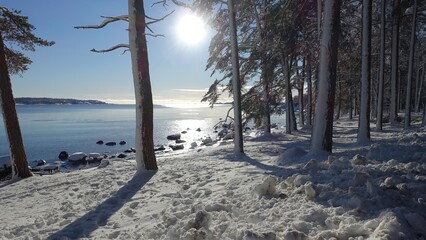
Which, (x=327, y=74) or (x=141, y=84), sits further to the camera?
(x=141, y=84)

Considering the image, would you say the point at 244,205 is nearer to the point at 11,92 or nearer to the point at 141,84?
the point at 141,84

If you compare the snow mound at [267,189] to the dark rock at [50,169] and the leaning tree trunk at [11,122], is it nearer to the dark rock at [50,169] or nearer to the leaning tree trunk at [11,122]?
the leaning tree trunk at [11,122]

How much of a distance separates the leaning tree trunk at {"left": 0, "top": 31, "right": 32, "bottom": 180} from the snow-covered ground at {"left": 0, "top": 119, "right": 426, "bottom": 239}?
8.70 feet

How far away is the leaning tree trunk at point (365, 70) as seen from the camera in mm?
9703

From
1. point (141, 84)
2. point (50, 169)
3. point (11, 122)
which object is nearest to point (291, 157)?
point (141, 84)

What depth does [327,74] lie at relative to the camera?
23.3 ft

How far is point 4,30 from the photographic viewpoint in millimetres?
9750

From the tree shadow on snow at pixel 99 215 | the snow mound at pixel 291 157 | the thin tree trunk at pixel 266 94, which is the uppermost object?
the thin tree trunk at pixel 266 94

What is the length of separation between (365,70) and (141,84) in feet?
25.2

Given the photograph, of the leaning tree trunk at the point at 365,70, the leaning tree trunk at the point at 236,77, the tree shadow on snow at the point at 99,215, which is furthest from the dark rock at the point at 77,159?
A: the leaning tree trunk at the point at 365,70

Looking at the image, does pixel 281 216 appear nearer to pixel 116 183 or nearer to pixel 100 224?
pixel 100 224

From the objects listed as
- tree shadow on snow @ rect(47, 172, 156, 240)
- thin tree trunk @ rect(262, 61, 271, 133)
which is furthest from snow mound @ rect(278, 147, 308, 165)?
thin tree trunk @ rect(262, 61, 271, 133)

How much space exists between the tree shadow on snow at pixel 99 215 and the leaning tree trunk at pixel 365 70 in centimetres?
789

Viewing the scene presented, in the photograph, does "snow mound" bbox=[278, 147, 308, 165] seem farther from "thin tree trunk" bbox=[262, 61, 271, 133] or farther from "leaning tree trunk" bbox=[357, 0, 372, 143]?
"thin tree trunk" bbox=[262, 61, 271, 133]
